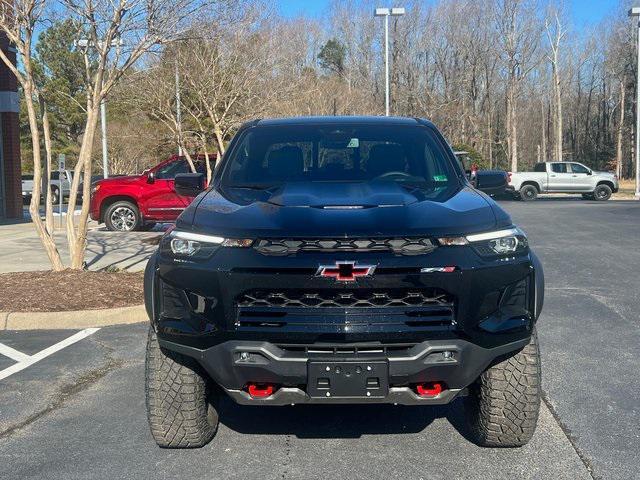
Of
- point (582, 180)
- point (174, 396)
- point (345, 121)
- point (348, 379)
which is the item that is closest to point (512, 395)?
point (348, 379)

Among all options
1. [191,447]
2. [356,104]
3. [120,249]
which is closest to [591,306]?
[191,447]

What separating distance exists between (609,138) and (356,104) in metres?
33.3

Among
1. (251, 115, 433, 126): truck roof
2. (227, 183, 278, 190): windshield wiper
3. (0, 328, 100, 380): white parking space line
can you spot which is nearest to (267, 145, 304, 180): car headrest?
(227, 183, 278, 190): windshield wiper

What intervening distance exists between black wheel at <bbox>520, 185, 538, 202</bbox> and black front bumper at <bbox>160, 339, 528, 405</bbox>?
2937 cm

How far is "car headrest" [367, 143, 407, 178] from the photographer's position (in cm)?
482

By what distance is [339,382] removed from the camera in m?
3.35

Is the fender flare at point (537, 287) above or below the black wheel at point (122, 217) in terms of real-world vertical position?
above

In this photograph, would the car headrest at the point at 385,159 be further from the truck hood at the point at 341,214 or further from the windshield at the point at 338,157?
the truck hood at the point at 341,214

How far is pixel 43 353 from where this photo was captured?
625 cm

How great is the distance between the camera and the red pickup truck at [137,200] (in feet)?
53.3

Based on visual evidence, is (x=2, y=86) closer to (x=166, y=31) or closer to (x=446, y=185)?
(x=166, y=31)

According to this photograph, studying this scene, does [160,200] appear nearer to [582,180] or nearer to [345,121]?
[345,121]

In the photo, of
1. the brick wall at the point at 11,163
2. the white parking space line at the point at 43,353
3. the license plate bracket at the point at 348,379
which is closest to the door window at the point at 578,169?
the brick wall at the point at 11,163

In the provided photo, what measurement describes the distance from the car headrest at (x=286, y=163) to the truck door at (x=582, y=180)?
29.5 metres
